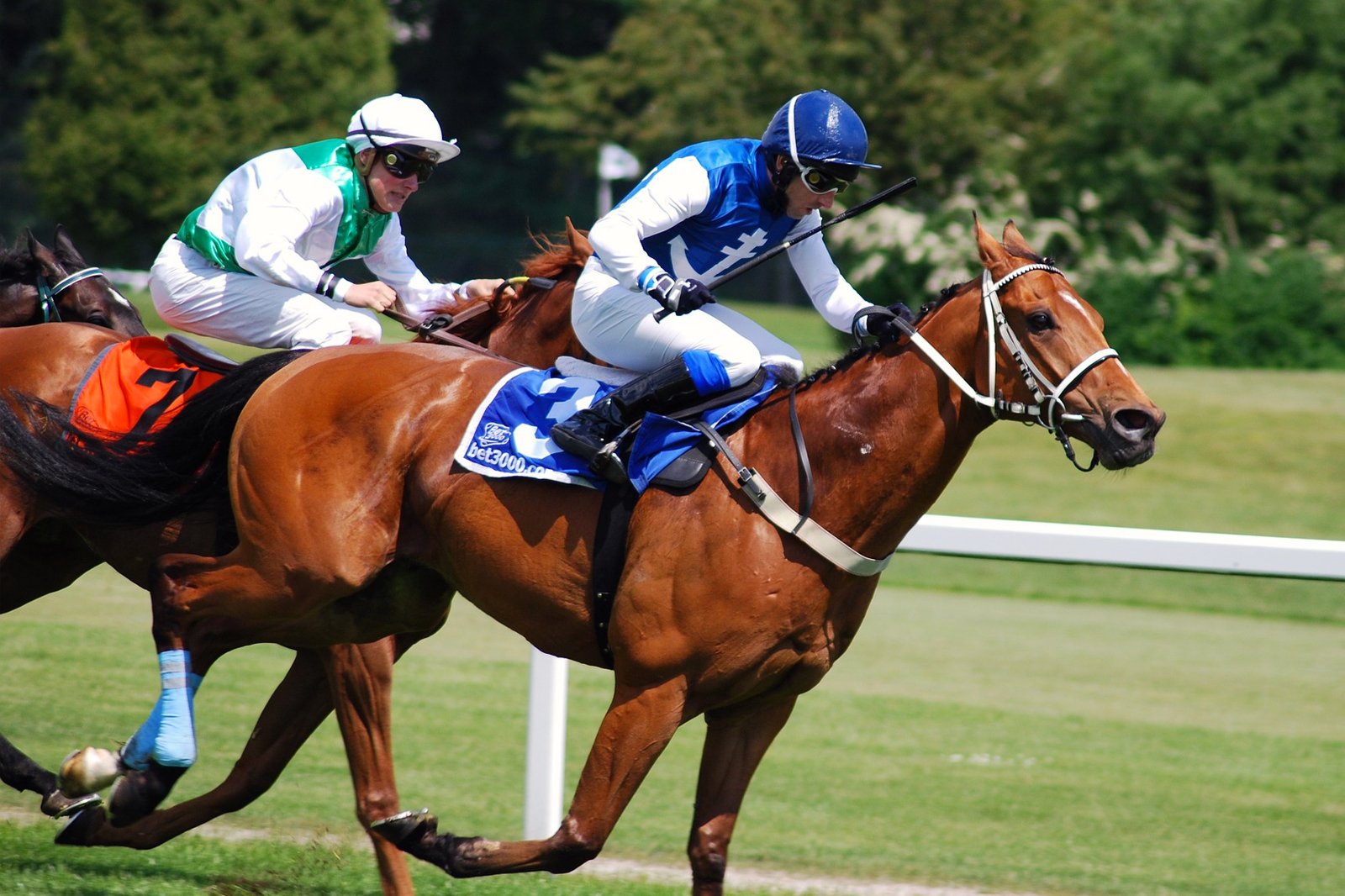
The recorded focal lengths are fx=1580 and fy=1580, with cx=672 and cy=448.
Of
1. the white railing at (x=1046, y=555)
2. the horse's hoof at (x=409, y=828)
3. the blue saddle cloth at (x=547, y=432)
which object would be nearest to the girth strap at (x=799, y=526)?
the blue saddle cloth at (x=547, y=432)

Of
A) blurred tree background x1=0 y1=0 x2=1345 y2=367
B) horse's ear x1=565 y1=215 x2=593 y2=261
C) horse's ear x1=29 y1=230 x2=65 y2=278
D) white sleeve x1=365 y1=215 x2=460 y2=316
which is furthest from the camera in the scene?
blurred tree background x1=0 y1=0 x2=1345 y2=367

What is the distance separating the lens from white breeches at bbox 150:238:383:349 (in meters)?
4.86

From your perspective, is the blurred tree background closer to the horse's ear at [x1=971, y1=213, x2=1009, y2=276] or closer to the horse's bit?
the horse's bit

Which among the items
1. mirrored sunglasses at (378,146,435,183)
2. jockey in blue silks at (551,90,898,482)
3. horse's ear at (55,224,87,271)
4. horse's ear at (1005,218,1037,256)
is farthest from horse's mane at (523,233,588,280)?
horse's ear at (1005,218,1037,256)

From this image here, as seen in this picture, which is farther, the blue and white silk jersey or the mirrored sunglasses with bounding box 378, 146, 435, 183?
the mirrored sunglasses with bounding box 378, 146, 435, 183

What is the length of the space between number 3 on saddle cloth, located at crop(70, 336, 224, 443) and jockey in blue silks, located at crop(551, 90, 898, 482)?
1316 mm

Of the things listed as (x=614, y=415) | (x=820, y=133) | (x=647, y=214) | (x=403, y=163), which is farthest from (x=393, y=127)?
(x=820, y=133)

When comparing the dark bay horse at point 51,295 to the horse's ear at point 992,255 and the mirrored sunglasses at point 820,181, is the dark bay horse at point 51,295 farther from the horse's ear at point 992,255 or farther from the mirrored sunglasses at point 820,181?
the horse's ear at point 992,255

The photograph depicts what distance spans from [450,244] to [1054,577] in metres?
26.8

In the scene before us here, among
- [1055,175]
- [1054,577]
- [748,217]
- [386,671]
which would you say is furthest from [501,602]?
[1055,175]

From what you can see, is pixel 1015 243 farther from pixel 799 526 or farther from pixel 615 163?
pixel 615 163

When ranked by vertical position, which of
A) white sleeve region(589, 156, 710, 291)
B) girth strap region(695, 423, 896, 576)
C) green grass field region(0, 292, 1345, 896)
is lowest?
green grass field region(0, 292, 1345, 896)

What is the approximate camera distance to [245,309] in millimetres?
4871

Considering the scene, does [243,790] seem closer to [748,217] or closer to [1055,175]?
[748,217]
